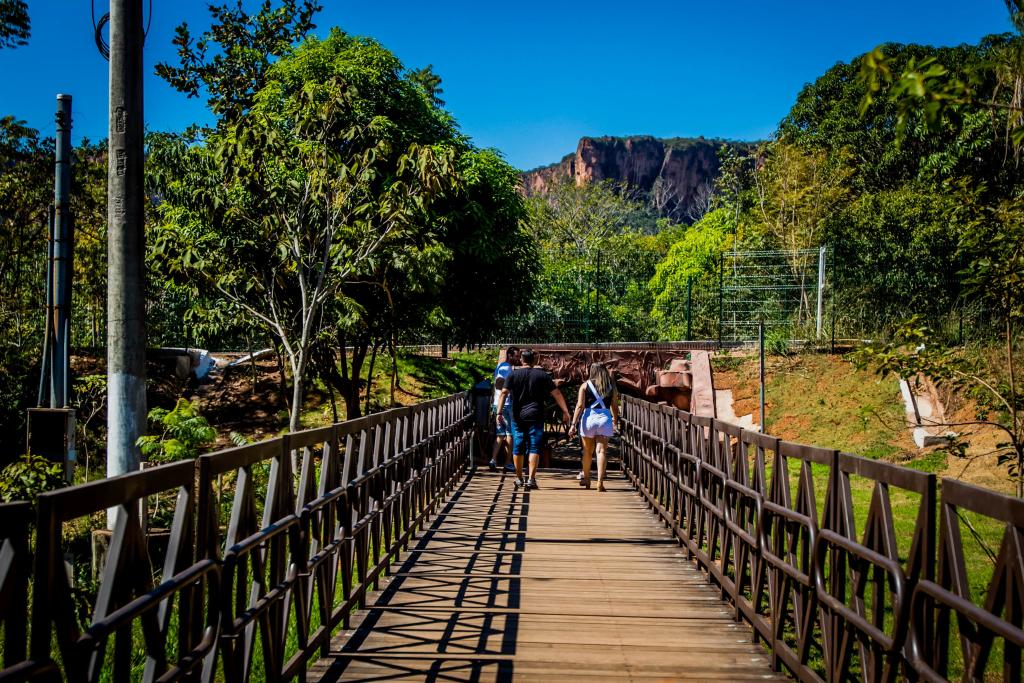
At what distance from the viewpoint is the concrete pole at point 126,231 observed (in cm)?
606

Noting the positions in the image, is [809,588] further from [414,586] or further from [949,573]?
[414,586]

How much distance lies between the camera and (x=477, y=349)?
93.7ft

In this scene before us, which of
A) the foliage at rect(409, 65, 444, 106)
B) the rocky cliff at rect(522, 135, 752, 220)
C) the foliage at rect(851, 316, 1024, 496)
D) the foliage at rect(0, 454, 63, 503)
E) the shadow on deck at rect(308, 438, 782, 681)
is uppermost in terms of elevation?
the rocky cliff at rect(522, 135, 752, 220)

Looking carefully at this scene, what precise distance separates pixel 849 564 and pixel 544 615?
1.95m

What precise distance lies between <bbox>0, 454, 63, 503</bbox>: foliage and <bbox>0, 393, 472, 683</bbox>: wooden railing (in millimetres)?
1771

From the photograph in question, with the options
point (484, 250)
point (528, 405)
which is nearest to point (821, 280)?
point (484, 250)

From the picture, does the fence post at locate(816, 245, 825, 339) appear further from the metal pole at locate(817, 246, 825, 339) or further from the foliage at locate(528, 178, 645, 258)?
the foliage at locate(528, 178, 645, 258)

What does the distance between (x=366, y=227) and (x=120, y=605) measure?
33.1 feet

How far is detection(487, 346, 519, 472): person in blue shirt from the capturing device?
13250 millimetres

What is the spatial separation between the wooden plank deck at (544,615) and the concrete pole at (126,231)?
2.16m

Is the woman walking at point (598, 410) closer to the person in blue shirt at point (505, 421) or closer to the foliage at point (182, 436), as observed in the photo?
the person in blue shirt at point (505, 421)

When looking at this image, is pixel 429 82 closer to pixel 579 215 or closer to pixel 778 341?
pixel 778 341

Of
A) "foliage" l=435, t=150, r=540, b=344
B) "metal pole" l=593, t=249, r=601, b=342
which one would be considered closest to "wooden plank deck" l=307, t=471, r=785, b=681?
"foliage" l=435, t=150, r=540, b=344

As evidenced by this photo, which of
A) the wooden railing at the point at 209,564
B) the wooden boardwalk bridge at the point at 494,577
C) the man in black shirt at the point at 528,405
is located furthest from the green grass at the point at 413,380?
the wooden railing at the point at 209,564
